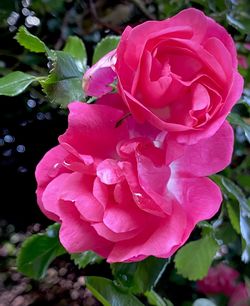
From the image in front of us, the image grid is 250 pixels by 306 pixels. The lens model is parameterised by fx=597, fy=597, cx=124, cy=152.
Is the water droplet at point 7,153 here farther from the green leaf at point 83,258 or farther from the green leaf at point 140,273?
the green leaf at point 140,273

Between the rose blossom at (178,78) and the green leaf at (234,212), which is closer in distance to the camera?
the rose blossom at (178,78)

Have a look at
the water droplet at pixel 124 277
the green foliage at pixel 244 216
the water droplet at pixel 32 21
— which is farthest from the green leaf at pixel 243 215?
the water droplet at pixel 32 21

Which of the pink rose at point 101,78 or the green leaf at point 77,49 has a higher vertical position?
the pink rose at point 101,78

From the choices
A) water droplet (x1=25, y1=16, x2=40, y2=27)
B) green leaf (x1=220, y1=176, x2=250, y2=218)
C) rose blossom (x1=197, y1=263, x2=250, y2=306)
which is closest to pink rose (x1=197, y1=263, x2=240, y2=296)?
rose blossom (x1=197, y1=263, x2=250, y2=306)

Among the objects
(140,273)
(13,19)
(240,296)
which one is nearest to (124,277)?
(140,273)

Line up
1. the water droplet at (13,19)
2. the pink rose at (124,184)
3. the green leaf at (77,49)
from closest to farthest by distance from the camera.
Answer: the pink rose at (124,184), the green leaf at (77,49), the water droplet at (13,19)

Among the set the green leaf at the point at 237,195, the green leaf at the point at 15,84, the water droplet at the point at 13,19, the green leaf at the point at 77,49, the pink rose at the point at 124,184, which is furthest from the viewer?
the water droplet at the point at 13,19

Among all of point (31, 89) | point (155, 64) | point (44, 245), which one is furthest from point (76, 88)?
point (31, 89)
